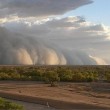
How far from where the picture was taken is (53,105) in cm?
2820

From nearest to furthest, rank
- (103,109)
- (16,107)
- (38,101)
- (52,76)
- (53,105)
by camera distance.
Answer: (16,107) → (103,109) → (53,105) → (38,101) → (52,76)

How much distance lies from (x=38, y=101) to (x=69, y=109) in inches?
185

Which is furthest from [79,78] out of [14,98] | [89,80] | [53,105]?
[53,105]

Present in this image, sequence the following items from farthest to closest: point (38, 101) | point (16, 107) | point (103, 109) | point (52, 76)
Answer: point (52, 76)
point (38, 101)
point (103, 109)
point (16, 107)

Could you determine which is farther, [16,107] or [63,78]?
[63,78]

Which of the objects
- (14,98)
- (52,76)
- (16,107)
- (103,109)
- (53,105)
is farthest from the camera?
(52,76)

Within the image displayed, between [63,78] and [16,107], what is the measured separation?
3698cm

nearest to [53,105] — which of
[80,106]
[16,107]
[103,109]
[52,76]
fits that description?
[80,106]

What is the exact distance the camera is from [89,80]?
6012 cm

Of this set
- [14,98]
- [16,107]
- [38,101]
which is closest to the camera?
[16,107]

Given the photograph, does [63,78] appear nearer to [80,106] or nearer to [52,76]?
[52,76]

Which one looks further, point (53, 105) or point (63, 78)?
point (63, 78)

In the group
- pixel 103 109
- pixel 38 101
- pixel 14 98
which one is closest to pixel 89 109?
pixel 103 109

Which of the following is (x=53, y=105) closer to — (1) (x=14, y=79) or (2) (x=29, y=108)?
(2) (x=29, y=108)
